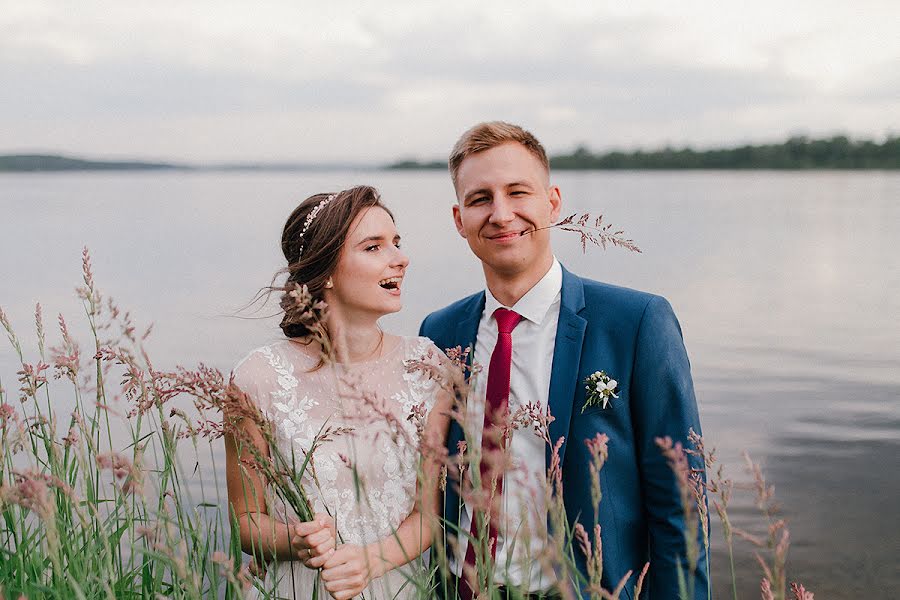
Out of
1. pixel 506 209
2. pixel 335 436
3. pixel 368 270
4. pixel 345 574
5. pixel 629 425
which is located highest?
pixel 506 209

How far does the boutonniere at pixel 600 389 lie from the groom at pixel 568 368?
0.09ft

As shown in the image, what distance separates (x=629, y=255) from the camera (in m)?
33.2

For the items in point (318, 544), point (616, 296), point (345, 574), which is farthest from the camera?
point (616, 296)

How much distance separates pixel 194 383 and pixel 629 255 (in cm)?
3201

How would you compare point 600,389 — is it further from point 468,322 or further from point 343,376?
point 343,376

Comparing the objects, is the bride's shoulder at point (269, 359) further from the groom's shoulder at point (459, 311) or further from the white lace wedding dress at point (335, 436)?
the groom's shoulder at point (459, 311)

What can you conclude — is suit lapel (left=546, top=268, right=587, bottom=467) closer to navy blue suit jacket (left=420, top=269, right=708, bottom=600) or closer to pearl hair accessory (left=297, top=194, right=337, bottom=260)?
navy blue suit jacket (left=420, top=269, right=708, bottom=600)

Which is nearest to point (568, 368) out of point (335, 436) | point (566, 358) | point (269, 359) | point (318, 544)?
point (566, 358)

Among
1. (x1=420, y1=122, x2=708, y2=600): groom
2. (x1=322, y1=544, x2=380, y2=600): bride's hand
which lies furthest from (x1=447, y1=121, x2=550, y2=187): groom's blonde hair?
→ (x1=322, y1=544, x2=380, y2=600): bride's hand

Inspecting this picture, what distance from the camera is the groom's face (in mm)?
4066

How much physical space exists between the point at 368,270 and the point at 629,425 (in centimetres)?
140

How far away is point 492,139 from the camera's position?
4219mm

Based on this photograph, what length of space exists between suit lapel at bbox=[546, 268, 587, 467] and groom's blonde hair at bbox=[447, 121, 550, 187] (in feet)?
2.40

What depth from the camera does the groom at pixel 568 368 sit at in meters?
3.80
